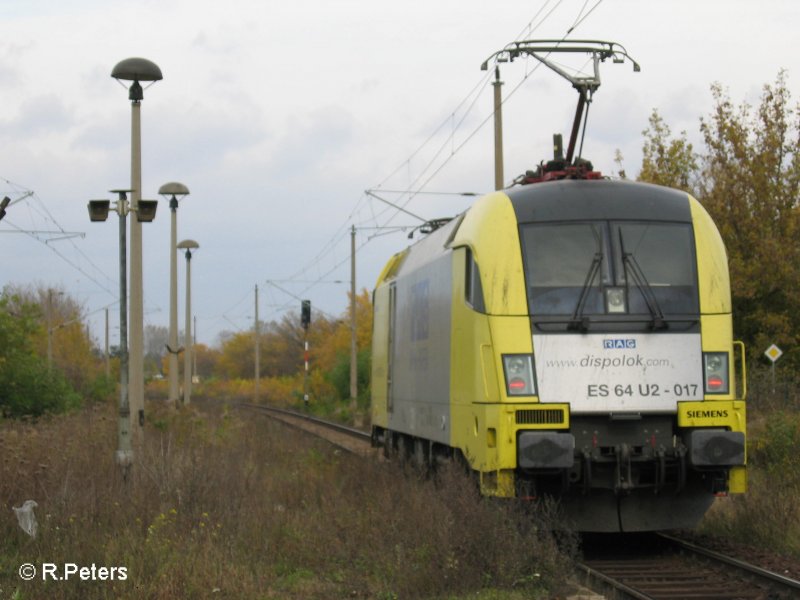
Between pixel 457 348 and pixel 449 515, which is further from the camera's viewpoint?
pixel 457 348

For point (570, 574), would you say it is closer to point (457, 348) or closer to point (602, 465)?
point (602, 465)

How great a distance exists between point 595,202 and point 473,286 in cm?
153

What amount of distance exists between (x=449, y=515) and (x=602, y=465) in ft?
6.16

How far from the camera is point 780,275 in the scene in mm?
32656

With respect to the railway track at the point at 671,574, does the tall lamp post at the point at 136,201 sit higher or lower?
higher

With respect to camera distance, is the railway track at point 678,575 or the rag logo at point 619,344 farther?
the rag logo at point 619,344

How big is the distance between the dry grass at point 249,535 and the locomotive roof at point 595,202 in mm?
2803

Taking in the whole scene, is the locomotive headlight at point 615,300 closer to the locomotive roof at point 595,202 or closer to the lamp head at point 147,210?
the locomotive roof at point 595,202

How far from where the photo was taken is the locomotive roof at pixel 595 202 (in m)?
12.3


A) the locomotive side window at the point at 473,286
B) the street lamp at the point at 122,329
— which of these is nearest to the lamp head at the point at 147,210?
the street lamp at the point at 122,329

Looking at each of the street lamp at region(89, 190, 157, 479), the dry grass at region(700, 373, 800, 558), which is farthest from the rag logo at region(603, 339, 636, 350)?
the street lamp at region(89, 190, 157, 479)

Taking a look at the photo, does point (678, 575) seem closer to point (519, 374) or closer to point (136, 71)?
point (519, 374)

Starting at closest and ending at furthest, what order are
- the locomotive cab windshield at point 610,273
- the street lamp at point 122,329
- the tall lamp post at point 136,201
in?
the locomotive cab windshield at point 610,273, the street lamp at point 122,329, the tall lamp post at point 136,201

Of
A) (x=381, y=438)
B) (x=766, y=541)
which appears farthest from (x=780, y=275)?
(x=766, y=541)
